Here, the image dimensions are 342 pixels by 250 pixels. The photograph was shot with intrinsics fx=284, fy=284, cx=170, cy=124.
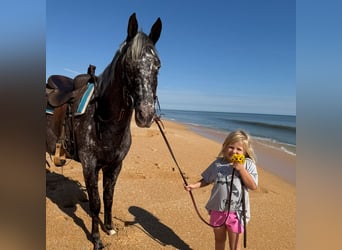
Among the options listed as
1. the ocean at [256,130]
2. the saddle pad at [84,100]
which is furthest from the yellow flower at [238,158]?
the saddle pad at [84,100]

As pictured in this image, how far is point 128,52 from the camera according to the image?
8.23 feet

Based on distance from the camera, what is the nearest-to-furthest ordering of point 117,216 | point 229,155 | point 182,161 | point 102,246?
point 229,155 < point 102,246 < point 117,216 < point 182,161

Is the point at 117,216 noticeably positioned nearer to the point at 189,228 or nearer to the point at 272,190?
the point at 189,228

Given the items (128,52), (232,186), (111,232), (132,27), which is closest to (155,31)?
(132,27)

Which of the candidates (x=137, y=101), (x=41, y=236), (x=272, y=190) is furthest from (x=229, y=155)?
(x=272, y=190)

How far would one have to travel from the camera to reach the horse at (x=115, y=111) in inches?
94.8

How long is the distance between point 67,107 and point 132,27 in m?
1.43

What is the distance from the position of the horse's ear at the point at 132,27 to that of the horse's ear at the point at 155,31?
0.16 m

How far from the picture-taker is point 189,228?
3.78 m

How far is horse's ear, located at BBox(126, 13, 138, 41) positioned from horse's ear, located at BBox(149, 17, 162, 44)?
163 millimetres

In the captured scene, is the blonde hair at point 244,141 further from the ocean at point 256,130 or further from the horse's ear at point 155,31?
the horse's ear at point 155,31

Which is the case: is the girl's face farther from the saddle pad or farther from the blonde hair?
the saddle pad
